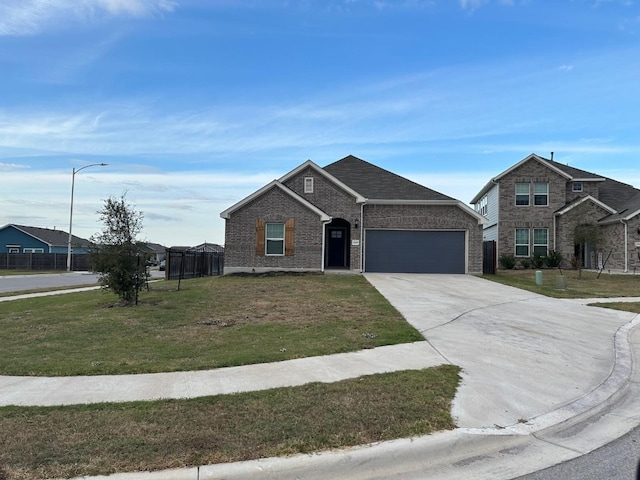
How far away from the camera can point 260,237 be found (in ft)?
79.5

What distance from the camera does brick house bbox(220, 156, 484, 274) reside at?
24.2 metres

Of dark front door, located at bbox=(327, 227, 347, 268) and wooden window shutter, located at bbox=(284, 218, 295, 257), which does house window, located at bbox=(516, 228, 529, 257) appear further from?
wooden window shutter, located at bbox=(284, 218, 295, 257)

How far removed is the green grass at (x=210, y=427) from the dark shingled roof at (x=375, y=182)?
66.7 ft

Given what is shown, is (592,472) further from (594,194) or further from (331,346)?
(594,194)

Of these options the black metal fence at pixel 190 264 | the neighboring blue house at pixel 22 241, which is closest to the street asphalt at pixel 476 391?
the black metal fence at pixel 190 264

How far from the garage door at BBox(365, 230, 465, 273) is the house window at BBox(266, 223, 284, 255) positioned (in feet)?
14.7

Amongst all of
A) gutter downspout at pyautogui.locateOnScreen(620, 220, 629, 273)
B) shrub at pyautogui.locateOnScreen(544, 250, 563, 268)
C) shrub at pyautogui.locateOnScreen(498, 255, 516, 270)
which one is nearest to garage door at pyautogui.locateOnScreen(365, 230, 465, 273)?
shrub at pyautogui.locateOnScreen(498, 255, 516, 270)

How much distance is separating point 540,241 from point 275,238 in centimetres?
1804

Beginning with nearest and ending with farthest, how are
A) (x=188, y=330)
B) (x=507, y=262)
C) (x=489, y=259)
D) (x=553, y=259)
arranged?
1. (x=188, y=330)
2. (x=489, y=259)
3. (x=553, y=259)
4. (x=507, y=262)

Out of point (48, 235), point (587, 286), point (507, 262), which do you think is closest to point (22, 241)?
point (48, 235)

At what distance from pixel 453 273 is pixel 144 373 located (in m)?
20.9

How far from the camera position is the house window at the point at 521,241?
3203 cm

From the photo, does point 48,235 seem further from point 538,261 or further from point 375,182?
point 538,261

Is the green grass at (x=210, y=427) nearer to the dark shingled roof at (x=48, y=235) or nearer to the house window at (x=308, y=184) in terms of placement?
the house window at (x=308, y=184)
